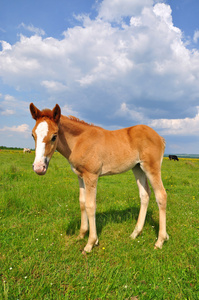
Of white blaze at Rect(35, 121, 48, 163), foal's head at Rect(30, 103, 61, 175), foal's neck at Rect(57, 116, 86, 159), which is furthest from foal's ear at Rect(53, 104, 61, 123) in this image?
foal's neck at Rect(57, 116, 86, 159)

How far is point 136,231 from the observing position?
4371 millimetres

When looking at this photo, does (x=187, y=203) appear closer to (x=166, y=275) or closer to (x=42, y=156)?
(x=166, y=275)

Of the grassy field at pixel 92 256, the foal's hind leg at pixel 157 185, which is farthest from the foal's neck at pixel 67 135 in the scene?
the grassy field at pixel 92 256

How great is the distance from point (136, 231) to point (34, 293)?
2660mm

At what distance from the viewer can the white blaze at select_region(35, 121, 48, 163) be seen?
3021 millimetres

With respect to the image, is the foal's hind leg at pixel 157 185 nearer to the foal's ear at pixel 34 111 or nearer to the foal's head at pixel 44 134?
the foal's head at pixel 44 134

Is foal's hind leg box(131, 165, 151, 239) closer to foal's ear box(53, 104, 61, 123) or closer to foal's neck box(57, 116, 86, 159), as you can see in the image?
foal's neck box(57, 116, 86, 159)

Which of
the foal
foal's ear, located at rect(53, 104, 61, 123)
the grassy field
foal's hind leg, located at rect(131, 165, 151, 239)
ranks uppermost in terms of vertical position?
foal's ear, located at rect(53, 104, 61, 123)

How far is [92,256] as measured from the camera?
11.5 feet

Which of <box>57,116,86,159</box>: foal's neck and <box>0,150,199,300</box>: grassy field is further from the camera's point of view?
<box>57,116,86,159</box>: foal's neck

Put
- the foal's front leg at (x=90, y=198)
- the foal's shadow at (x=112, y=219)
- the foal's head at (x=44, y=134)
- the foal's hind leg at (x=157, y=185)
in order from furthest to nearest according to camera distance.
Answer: the foal's shadow at (x=112, y=219) < the foal's hind leg at (x=157, y=185) < the foal's front leg at (x=90, y=198) < the foal's head at (x=44, y=134)

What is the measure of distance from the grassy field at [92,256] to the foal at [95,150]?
0.38m

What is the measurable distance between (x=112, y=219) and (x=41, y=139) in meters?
3.30

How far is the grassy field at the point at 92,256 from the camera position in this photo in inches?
104
